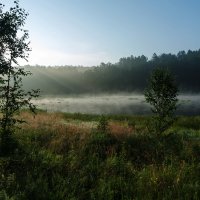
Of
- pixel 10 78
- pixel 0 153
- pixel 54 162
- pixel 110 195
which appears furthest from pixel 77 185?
pixel 10 78

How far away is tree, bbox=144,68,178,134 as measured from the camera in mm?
23391

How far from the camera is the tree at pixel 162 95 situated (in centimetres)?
2339

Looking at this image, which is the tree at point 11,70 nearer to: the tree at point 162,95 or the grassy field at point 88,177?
the grassy field at point 88,177

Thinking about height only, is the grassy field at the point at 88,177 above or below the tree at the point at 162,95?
below

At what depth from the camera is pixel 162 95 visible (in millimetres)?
23578

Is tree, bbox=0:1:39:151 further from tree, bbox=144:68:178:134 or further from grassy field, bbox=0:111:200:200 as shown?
tree, bbox=144:68:178:134

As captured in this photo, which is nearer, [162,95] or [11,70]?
[11,70]

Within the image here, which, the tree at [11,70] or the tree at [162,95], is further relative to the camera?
the tree at [162,95]

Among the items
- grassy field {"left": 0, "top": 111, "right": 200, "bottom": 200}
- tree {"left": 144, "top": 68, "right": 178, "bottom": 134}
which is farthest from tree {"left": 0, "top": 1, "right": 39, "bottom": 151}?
tree {"left": 144, "top": 68, "right": 178, "bottom": 134}

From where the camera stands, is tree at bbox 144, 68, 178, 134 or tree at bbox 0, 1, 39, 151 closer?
tree at bbox 0, 1, 39, 151

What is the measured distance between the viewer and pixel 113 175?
1248cm

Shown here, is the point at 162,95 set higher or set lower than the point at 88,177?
higher

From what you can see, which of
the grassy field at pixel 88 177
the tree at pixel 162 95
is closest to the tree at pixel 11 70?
the grassy field at pixel 88 177

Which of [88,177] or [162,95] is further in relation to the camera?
[162,95]
